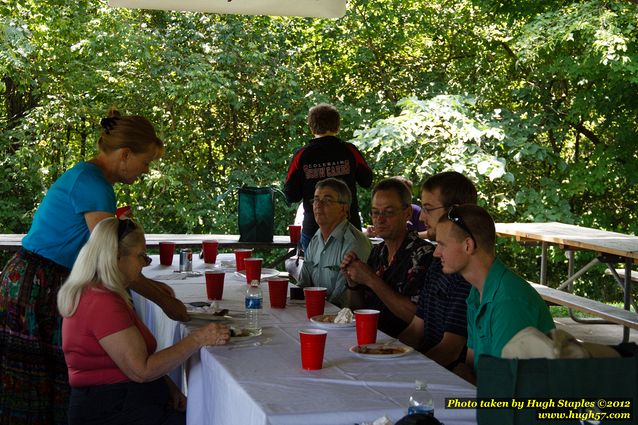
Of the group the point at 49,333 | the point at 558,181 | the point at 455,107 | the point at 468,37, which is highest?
the point at 468,37

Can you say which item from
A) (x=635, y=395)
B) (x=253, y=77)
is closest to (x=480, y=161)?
(x=253, y=77)

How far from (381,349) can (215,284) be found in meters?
1.26

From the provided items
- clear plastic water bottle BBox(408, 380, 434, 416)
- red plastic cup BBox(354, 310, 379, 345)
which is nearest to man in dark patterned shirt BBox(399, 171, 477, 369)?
red plastic cup BBox(354, 310, 379, 345)

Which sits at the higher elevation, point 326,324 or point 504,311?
point 504,311

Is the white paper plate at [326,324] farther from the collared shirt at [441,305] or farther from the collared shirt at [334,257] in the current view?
the collared shirt at [334,257]

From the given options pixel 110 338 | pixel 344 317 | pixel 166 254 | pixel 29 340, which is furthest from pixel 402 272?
pixel 166 254

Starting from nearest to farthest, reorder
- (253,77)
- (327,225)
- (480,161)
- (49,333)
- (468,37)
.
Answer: (49,333) < (327,225) < (480,161) < (253,77) < (468,37)

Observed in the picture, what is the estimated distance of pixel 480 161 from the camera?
8539 mm

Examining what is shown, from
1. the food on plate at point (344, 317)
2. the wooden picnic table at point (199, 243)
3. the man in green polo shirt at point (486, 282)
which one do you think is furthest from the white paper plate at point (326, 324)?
the wooden picnic table at point (199, 243)

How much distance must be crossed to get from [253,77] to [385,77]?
65.7 inches

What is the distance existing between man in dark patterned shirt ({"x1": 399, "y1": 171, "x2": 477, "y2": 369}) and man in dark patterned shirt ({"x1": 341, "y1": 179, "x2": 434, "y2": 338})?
0.17 m

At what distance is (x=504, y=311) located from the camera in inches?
95.6

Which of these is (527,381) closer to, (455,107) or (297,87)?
(455,107)

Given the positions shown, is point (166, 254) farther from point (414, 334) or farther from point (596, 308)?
point (596, 308)
